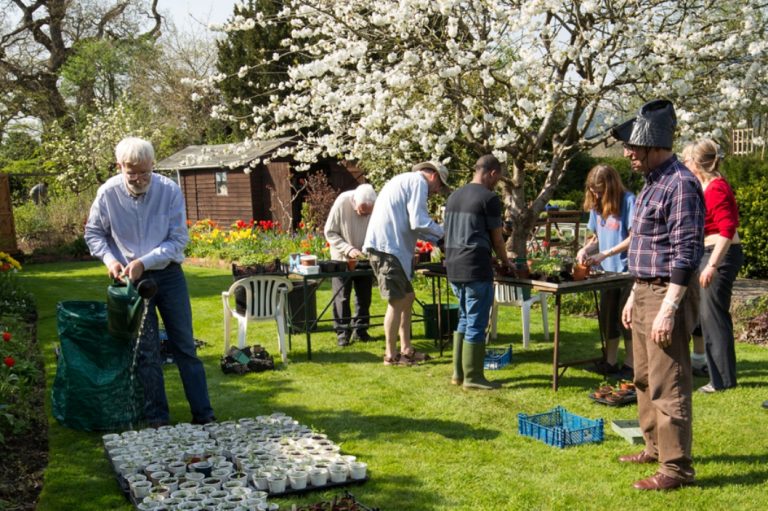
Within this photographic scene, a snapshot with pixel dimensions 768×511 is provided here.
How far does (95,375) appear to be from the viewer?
5160 millimetres

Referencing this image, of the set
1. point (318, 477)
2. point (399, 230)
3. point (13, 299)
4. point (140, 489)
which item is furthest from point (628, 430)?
point (13, 299)

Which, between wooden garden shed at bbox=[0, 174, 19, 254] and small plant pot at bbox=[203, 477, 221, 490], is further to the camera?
wooden garden shed at bbox=[0, 174, 19, 254]

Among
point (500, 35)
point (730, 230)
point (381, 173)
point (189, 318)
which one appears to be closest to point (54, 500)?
point (189, 318)

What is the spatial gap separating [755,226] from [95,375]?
Answer: 9.71 meters

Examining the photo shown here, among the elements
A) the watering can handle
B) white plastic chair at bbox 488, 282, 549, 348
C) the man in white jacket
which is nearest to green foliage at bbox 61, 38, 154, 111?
white plastic chair at bbox 488, 282, 549, 348

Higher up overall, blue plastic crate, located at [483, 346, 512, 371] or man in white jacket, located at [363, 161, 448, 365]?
man in white jacket, located at [363, 161, 448, 365]

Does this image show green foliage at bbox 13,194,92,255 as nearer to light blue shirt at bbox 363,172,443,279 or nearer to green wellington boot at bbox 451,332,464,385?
light blue shirt at bbox 363,172,443,279

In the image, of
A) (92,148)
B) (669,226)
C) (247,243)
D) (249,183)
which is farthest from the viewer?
(92,148)

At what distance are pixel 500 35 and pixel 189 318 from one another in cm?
488

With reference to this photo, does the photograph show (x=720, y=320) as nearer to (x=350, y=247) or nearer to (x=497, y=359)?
(x=497, y=359)

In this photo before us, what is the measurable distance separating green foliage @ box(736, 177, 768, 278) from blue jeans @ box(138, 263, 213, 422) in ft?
29.9

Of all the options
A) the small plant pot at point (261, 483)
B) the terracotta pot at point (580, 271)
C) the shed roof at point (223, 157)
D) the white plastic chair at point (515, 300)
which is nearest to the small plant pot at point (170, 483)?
the small plant pot at point (261, 483)

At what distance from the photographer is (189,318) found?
5.17 metres

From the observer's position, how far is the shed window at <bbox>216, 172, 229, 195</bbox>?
2269 cm
